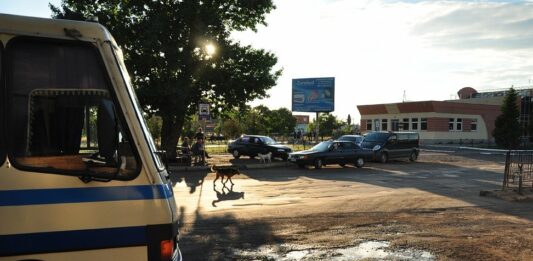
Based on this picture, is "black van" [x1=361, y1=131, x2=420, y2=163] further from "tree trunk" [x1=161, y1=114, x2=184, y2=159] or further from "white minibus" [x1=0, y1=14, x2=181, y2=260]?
"white minibus" [x1=0, y1=14, x2=181, y2=260]

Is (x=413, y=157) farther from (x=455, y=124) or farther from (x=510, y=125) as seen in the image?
(x=455, y=124)

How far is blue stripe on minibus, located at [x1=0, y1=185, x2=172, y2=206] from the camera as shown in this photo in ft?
10.4

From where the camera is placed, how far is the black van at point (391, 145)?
28.4m

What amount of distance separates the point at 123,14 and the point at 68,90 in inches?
874

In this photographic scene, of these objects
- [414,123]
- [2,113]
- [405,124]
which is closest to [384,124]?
[405,124]

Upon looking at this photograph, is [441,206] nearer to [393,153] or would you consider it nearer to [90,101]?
[90,101]

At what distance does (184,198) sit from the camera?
1276 cm

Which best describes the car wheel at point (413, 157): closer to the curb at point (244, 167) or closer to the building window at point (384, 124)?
the curb at point (244, 167)

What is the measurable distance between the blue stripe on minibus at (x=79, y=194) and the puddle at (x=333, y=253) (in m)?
3.86

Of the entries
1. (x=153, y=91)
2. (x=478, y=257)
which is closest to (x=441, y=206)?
(x=478, y=257)

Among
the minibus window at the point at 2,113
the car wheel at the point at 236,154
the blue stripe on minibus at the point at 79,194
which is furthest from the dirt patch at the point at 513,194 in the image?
the car wheel at the point at 236,154

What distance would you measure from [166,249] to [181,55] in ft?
69.4

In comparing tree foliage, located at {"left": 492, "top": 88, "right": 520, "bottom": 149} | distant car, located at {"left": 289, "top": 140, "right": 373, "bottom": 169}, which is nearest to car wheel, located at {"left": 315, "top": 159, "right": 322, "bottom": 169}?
A: distant car, located at {"left": 289, "top": 140, "right": 373, "bottom": 169}

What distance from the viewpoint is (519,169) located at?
44.3 feet
